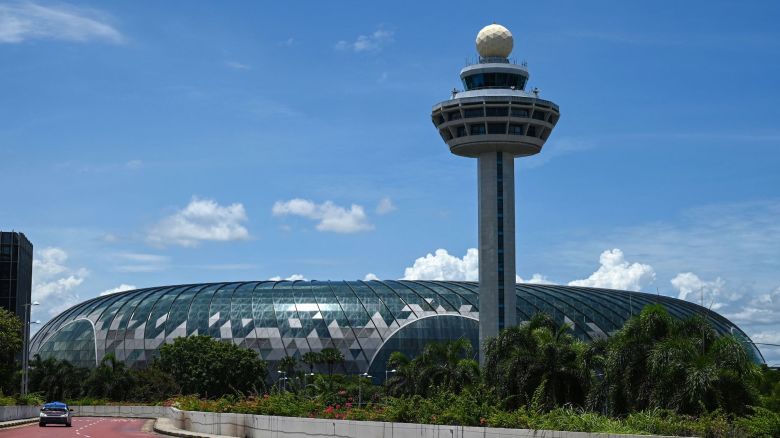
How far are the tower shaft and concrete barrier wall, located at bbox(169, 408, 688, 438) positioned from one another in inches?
2530

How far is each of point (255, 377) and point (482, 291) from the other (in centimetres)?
2950

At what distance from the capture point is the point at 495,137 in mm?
122938

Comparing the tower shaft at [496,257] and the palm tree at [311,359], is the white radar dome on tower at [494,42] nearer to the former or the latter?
the tower shaft at [496,257]

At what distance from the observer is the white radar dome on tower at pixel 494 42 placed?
409 feet

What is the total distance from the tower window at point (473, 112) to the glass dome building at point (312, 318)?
3426cm

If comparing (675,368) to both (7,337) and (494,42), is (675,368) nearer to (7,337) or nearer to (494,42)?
(7,337)

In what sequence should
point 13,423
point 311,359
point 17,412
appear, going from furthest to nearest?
1. point 311,359
2. point 17,412
3. point 13,423

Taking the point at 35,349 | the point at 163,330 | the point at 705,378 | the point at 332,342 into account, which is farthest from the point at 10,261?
the point at 705,378

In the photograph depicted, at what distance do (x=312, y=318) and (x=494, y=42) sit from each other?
4619cm

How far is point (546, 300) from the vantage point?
15638cm

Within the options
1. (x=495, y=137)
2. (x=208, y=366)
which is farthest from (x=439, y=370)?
(x=208, y=366)

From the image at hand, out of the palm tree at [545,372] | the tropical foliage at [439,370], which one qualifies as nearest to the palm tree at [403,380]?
the tropical foliage at [439,370]

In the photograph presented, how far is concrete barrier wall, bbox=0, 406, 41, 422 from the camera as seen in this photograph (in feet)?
251

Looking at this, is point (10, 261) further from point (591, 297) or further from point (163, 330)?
point (591, 297)
